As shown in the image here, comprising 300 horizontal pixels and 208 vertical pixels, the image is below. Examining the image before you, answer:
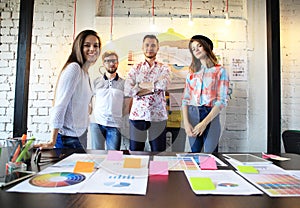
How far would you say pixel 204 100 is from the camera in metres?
1.97

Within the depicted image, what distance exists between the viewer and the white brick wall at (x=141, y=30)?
8.11 ft

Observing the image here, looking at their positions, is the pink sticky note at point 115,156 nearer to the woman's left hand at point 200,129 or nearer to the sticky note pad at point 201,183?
the sticky note pad at point 201,183

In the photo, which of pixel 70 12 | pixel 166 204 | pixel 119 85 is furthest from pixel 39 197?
pixel 70 12

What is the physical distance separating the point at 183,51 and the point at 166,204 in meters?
1.68

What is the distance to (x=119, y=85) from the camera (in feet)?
5.10

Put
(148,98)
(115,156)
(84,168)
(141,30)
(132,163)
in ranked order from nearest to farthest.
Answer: (84,168)
(132,163)
(115,156)
(148,98)
(141,30)

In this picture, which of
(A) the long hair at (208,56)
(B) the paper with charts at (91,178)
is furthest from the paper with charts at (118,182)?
(A) the long hair at (208,56)

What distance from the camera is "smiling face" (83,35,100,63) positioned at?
1.46 meters

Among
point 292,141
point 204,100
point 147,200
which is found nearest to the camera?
point 147,200

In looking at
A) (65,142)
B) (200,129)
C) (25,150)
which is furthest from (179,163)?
(200,129)

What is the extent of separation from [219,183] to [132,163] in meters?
0.35

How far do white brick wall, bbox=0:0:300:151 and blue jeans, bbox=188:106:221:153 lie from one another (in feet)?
1.59

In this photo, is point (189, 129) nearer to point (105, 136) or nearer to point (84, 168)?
point (105, 136)

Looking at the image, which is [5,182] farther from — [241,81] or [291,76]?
[291,76]
